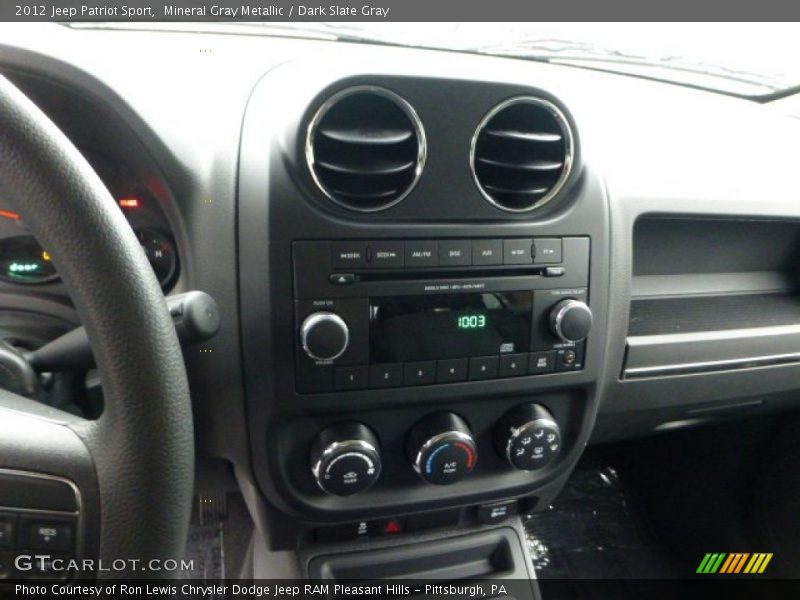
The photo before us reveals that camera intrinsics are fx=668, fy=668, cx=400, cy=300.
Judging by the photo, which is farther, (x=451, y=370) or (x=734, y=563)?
(x=734, y=563)

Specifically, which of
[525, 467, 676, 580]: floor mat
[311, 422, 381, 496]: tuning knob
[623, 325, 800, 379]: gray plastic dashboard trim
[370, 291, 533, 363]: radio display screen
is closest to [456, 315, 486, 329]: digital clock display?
[370, 291, 533, 363]: radio display screen

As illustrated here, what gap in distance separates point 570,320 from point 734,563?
1.12 metres

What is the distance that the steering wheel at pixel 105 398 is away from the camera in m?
0.56

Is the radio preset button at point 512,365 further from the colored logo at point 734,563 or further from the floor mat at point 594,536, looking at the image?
the colored logo at point 734,563

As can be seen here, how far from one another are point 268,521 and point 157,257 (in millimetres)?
433

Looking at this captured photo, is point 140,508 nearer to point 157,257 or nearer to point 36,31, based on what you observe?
point 157,257

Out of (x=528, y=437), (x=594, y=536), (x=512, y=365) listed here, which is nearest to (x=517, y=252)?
(x=512, y=365)

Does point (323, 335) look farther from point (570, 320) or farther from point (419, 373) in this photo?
point (570, 320)

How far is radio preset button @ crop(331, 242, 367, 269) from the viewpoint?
87 centimetres

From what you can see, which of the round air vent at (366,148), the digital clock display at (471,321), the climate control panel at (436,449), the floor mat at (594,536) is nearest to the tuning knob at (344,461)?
the climate control panel at (436,449)

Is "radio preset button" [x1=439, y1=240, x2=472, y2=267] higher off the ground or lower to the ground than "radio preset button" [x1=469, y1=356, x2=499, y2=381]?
higher

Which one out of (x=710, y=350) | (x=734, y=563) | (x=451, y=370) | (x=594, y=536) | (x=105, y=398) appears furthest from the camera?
(x=594, y=536)

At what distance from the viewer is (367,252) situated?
88cm

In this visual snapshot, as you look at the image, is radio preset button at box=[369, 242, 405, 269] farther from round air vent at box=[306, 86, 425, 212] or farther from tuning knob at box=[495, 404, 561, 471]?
tuning knob at box=[495, 404, 561, 471]
